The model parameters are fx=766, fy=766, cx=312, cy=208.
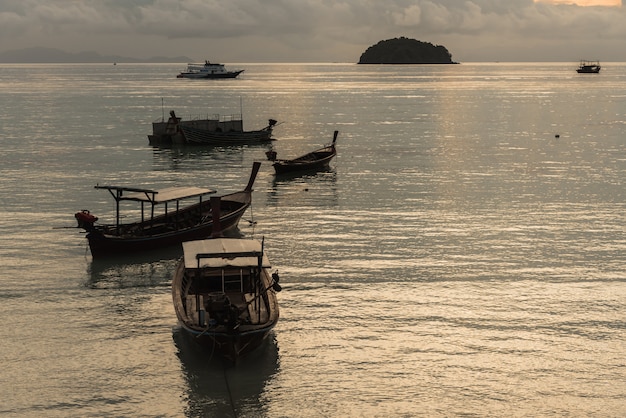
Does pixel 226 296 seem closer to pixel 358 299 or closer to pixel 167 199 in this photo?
pixel 358 299

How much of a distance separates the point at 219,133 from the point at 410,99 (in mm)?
102920

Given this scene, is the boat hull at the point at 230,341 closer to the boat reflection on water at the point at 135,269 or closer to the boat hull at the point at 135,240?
the boat reflection on water at the point at 135,269

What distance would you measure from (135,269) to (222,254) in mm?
9926

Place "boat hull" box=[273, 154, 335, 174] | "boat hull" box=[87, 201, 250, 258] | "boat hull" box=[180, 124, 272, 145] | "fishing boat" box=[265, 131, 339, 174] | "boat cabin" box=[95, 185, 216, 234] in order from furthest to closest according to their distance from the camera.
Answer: "boat hull" box=[180, 124, 272, 145] < "fishing boat" box=[265, 131, 339, 174] < "boat hull" box=[273, 154, 335, 174] < "boat cabin" box=[95, 185, 216, 234] < "boat hull" box=[87, 201, 250, 258]

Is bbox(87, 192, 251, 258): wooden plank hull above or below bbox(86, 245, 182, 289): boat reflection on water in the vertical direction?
above

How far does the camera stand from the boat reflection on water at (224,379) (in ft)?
70.5

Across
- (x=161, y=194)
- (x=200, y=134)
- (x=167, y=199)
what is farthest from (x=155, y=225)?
(x=200, y=134)

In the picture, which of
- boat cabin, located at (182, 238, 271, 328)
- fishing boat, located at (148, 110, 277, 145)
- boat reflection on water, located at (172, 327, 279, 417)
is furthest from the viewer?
fishing boat, located at (148, 110, 277, 145)

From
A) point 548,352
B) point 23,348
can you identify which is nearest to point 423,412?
point 548,352

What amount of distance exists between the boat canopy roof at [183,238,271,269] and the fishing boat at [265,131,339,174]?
3453 cm

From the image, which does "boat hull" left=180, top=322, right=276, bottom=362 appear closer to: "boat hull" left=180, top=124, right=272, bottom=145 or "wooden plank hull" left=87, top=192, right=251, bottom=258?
"wooden plank hull" left=87, top=192, right=251, bottom=258

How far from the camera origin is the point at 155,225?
39250mm

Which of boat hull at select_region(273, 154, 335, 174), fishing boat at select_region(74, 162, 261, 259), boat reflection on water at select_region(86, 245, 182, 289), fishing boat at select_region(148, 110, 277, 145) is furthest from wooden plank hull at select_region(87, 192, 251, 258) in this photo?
fishing boat at select_region(148, 110, 277, 145)

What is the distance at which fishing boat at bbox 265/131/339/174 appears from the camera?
6273 cm
